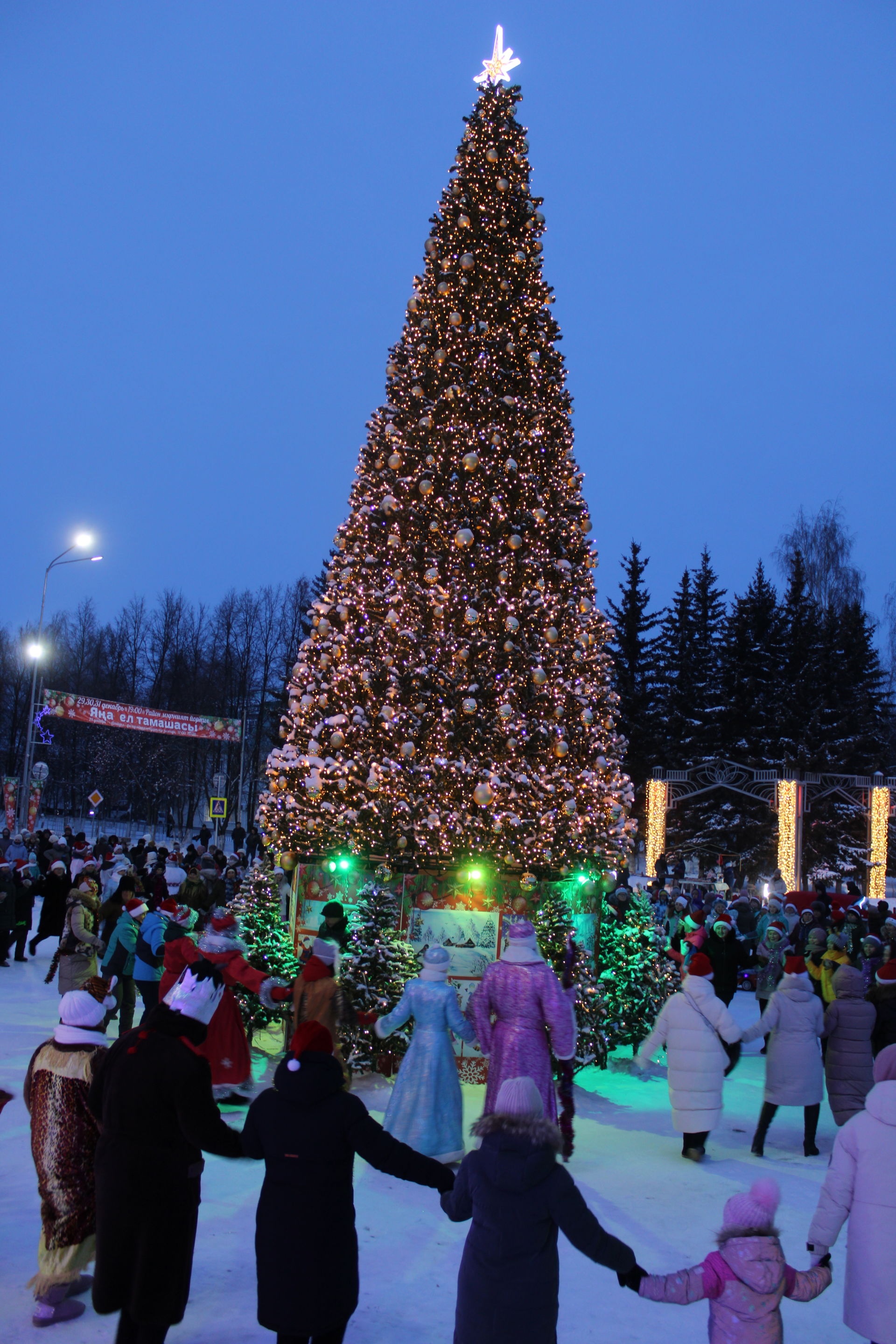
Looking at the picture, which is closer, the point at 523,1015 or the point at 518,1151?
the point at 518,1151

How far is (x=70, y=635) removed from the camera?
66062mm

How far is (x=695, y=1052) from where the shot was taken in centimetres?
758

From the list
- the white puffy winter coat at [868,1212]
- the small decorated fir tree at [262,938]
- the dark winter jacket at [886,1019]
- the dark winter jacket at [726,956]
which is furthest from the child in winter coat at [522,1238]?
the dark winter jacket at [726,956]

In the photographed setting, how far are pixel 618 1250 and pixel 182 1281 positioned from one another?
169 cm

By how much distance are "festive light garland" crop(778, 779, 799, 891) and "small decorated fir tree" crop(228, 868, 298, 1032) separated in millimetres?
19800

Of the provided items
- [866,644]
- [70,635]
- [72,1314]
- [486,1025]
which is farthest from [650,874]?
[70,635]

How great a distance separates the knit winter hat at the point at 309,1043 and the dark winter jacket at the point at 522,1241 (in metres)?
0.71

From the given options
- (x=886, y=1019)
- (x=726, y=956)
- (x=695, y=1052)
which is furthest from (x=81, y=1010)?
(x=726, y=956)

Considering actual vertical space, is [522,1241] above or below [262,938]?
below

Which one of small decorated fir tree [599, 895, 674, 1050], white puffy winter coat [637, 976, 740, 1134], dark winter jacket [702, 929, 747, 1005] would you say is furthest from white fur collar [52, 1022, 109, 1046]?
dark winter jacket [702, 929, 747, 1005]

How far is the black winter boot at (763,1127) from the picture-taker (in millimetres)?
7824

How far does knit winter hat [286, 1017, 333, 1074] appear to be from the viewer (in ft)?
12.1

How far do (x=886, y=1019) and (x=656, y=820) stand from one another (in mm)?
21713

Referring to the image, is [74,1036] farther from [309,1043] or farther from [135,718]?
[135,718]
